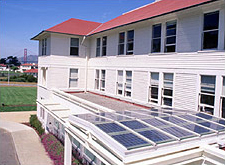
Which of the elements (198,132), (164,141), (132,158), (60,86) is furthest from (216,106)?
(60,86)

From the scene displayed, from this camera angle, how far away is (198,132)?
256 inches

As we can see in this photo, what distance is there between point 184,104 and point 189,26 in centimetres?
391

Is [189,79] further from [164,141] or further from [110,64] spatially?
[110,64]

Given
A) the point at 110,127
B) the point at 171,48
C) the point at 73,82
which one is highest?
the point at 171,48

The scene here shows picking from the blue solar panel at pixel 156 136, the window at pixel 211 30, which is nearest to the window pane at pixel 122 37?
the window at pixel 211 30

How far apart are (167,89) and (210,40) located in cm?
349

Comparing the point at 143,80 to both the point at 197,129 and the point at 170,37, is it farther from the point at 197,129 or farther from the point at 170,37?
the point at 197,129

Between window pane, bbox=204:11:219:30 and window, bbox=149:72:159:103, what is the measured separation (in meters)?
3.91

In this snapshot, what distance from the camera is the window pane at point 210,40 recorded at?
31.8 feet

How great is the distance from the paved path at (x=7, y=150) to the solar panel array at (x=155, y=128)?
8472 millimetres

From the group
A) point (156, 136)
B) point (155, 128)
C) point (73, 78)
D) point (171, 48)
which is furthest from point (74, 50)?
point (156, 136)

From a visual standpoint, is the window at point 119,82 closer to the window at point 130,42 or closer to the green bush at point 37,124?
the window at point 130,42

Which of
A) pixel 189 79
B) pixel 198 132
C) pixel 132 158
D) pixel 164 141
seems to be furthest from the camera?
pixel 189 79

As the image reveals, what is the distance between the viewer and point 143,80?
13.8 meters
